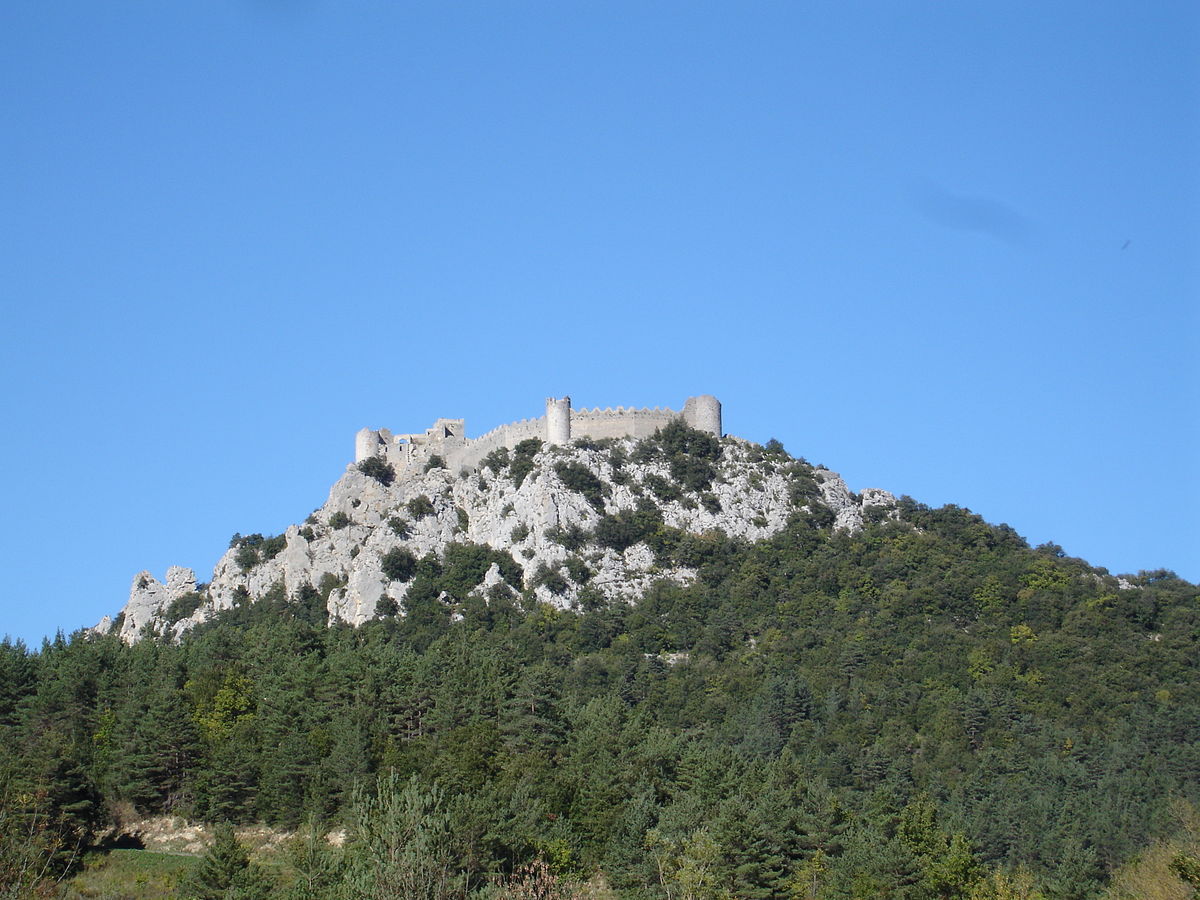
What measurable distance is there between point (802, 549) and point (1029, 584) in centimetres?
1226

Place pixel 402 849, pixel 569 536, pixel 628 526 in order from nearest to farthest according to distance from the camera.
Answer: pixel 402 849 < pixel 569 536 < pixel 628 526

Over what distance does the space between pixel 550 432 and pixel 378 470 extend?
442 inches

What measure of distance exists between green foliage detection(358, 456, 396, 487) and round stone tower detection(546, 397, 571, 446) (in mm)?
10783

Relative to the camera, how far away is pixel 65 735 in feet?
188

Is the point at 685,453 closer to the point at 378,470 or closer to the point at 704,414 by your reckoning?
the point at 704,414

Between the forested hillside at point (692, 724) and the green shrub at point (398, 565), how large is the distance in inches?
40.8

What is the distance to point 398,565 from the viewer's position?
91.6 m

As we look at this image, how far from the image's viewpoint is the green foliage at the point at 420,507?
314ft

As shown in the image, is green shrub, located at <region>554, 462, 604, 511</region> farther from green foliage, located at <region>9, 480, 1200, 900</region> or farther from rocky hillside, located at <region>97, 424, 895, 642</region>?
green foliage, located at <region>9, 480, 1200, 900</region>

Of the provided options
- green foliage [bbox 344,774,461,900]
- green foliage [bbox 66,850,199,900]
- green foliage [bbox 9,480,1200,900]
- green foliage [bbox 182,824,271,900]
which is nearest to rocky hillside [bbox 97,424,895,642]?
green foliage [bbox 9,480,1200,900]

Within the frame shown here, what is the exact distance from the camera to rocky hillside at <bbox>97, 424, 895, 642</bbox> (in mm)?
90875

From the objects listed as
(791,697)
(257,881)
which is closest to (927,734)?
(791,697)

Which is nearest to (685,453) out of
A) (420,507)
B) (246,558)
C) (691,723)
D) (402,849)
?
(420,507)

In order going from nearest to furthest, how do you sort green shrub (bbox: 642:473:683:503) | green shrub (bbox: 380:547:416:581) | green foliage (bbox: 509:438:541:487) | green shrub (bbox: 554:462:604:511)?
green shrub (bbox: 380:547:416:581)
green shrub (bbox: 554:462:604:511)
green foliage (bbox: 509:438:541:487)
green shrub (bbox: 642:473:683:503)
